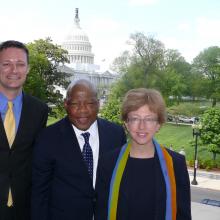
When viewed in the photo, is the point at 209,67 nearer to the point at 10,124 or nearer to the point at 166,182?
the point at 10,124

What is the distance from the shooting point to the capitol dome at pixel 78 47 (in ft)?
405

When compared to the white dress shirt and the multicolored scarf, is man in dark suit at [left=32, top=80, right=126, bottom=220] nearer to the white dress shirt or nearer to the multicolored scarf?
the white dress shirt


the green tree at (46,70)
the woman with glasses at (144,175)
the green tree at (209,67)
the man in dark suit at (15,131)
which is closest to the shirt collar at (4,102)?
the man in dark suit at (15,131)

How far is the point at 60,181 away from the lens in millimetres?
4363

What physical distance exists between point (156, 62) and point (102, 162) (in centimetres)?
5164

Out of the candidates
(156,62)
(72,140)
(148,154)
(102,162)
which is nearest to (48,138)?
(72,140)

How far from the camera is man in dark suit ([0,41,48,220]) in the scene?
4.54 meters

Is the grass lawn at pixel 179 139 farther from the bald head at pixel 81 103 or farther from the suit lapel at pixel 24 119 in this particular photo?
the bald head at pixel 81 103

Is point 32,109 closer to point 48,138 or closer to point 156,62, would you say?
point 48,138

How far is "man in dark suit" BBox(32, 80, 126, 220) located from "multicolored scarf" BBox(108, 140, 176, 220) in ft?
2.26

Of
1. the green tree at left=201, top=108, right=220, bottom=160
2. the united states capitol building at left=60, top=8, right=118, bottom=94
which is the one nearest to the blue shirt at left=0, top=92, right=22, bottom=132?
the green tree at left=201, top=108, right=220, bottom=160

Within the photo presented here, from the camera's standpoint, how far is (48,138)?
4414 mm

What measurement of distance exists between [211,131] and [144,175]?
2545 cm

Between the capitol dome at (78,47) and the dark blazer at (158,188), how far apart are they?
391 feet
